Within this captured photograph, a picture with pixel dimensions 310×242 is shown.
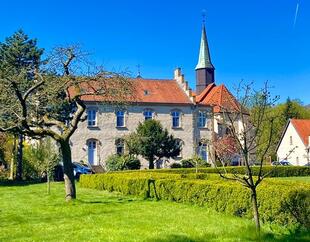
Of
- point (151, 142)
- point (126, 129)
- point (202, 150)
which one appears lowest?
point (202, 150)

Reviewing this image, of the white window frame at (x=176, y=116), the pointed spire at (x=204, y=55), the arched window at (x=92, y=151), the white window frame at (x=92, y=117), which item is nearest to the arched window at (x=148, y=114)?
the white window frame at (x=176, y=116)

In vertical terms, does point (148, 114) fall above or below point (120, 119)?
above

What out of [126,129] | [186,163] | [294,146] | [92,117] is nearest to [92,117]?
[92,117]

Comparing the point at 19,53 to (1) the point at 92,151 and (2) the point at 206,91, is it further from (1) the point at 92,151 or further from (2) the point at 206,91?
(2) the point at 206,91

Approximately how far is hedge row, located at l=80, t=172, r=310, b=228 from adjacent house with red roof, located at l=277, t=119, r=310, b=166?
39.5 metres

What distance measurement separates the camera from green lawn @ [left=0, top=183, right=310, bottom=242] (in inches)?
374

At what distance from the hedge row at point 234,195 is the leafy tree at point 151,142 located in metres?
18.9

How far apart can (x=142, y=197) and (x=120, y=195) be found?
1770 millimetres

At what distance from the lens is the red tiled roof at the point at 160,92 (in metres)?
47.1

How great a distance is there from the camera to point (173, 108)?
47312 millimetres

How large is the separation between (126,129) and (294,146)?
23180 millimetres

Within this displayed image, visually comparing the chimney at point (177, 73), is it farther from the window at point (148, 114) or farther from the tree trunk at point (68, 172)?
the tree trunk at point (68, 172)

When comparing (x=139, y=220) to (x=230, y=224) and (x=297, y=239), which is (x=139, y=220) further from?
(x=297, y=239)

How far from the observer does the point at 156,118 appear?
1845 inches
